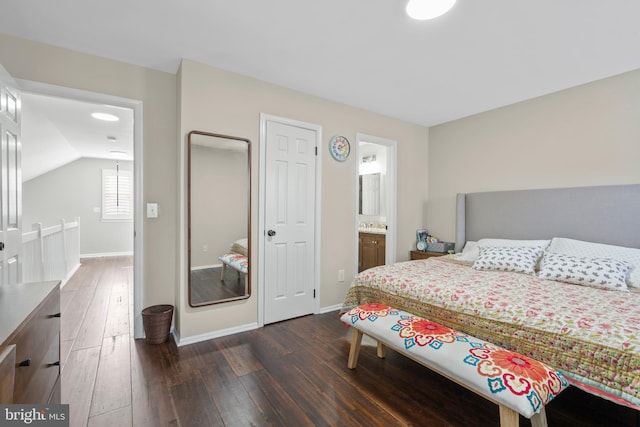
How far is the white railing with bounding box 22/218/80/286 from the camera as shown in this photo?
10.8ft

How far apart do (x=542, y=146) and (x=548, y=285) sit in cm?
180

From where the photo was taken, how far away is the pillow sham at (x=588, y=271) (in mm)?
2152

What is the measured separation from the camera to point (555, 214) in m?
3.04

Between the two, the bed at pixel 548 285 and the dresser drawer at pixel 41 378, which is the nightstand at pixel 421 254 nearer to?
the bed at pixel 548 285

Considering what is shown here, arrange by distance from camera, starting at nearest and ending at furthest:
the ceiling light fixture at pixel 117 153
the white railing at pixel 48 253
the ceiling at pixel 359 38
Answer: the ceiling at pixel 359 38 → the white railing at pixel 48 253 → the ceiling light fixture at pixel 117 153

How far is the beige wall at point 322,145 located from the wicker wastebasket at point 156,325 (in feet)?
0.45

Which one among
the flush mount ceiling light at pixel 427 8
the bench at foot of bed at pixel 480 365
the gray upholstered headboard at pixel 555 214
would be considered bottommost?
the bench at foot of bed at pixel 480 365

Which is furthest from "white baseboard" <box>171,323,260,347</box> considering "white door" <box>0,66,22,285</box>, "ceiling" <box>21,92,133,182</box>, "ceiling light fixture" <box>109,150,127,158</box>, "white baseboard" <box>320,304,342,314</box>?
"ceiling light fixture" <box>109,150,127,158</box>

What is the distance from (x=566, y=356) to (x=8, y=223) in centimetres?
339

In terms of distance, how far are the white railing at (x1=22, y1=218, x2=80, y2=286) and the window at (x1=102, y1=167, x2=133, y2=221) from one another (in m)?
1.68

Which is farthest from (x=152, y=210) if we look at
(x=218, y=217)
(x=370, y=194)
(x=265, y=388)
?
(x=370, y=194)

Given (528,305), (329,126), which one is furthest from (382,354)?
(329,126)

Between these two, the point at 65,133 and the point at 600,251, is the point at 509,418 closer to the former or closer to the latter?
the point at 600,251

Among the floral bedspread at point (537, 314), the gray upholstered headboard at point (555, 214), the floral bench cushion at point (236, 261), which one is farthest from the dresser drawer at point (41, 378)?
the gray upholstered headboard at point (555, 214)
